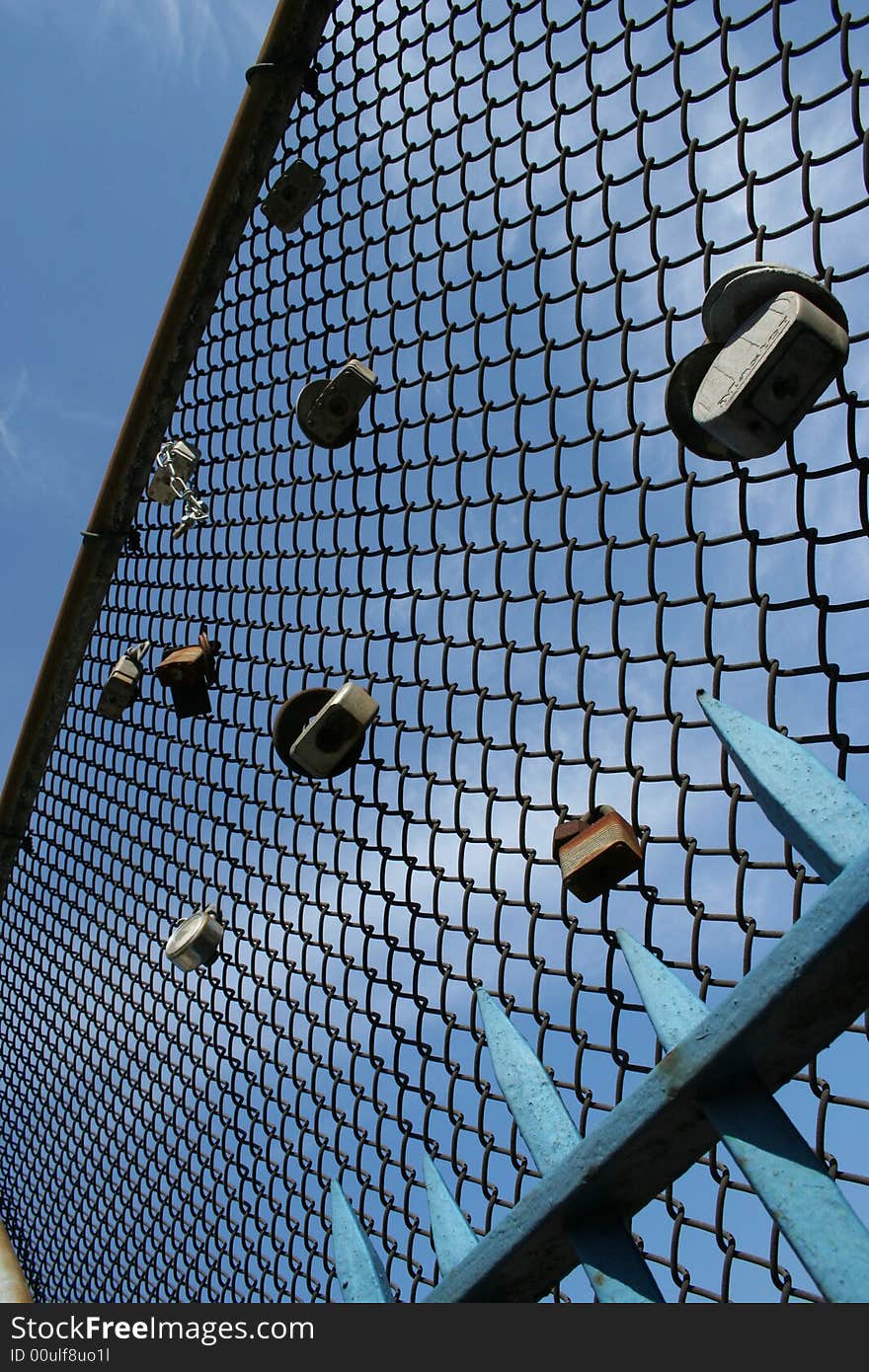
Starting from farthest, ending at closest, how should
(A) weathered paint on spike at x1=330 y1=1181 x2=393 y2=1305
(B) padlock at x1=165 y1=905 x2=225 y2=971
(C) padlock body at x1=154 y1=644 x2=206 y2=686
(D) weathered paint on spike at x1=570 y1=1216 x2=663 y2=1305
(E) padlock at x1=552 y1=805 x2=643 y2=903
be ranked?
(C) padlock body at x1=154 y1=644 x2=206 y2=686
(B) padlock at x1=165 y1=905 x2=225 y2=971
(E) padlock at x1=552 y1=805 x2=643 y2=903
(A) weathered paint on spike at x1=330 y1=1181 x2=393 y2=1305
(D) weathered paint on spike at x1=570 y1=1216 x2=663 y2=1305

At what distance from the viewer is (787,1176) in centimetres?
102

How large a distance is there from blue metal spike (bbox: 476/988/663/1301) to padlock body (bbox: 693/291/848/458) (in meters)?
0.85

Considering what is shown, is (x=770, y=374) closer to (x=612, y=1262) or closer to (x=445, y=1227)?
(x=612, y=1262)

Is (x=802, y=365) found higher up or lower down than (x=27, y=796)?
lower down

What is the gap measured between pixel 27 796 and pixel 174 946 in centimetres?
145

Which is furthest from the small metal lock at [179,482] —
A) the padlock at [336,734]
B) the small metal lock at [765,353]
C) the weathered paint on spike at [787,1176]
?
the weathered paint on spike at [787,1176]

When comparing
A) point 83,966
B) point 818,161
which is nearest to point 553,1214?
point 818,161

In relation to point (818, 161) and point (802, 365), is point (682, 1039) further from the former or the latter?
point (818, 161)

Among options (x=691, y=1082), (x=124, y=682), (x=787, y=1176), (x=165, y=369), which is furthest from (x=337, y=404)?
(x=787, y=1176)

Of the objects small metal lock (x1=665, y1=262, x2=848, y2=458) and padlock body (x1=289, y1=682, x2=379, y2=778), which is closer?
small metal lock (x1=665, y1=262, x2=848, y2=458)

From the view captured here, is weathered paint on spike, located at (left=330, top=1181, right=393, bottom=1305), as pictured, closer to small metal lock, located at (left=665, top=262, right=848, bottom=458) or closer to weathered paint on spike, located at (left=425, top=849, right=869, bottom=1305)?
weathered paint on spike, located at (left=425, top=849, right=869, bottom=1305)

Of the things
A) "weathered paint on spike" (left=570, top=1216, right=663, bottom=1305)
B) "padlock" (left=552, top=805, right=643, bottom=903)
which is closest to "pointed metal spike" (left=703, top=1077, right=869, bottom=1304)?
"weathered paint on spike" (left=570, top=1216, right=663, bottom=1305)

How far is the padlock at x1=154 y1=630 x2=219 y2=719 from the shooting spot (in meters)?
3.12

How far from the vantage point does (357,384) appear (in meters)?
2.61
